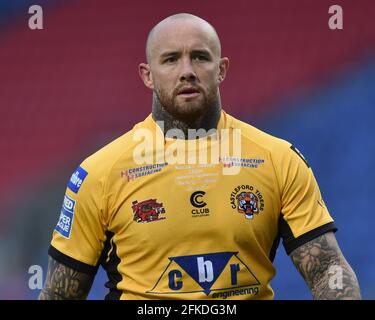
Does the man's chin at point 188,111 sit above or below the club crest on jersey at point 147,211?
above

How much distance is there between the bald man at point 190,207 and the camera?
12.4 ft

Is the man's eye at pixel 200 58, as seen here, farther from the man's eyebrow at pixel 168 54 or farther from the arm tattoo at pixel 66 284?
the arm tattoo at pixel 66 284

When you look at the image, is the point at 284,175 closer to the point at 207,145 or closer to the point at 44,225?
the point at 207,145

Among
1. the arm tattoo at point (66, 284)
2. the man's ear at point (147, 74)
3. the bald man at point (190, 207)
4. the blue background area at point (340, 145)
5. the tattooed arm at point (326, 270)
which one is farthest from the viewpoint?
the blue background area at point (340, 145)

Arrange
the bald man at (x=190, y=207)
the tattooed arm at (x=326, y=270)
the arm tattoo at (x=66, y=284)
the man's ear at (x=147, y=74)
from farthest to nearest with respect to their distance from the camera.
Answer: the man's ear at (x=147, y=74) < the arm tattoo at (x=66, y=284) < the bald man at (x=190, y=207) < the tattooed arm at (x=326, y=270)

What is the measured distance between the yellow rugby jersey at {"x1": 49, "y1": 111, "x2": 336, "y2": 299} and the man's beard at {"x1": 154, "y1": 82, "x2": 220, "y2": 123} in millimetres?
105

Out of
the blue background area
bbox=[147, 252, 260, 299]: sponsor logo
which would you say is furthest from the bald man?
the blue background area

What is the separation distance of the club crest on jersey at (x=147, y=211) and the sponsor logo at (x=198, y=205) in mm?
118

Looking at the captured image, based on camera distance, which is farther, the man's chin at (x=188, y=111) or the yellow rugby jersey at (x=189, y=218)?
the man's chin at (x=188, y=111)

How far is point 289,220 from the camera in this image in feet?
12.6

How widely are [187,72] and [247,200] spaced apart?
54cm

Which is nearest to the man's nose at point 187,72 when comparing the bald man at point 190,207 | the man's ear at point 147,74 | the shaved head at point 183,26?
the bald man at point 190,207

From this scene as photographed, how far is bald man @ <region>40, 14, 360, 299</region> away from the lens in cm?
377

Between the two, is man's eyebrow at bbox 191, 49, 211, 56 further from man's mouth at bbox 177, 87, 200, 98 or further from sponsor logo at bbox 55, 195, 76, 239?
sponsor logo at bbox 55, 195, 76, 239
